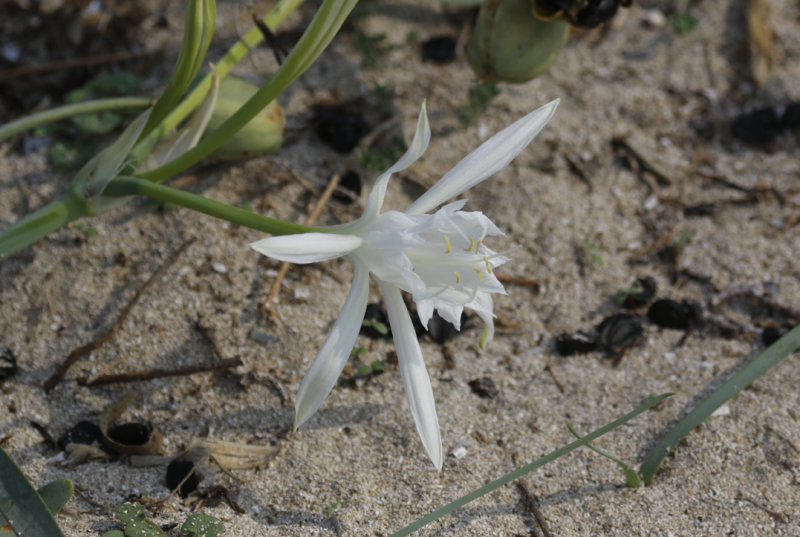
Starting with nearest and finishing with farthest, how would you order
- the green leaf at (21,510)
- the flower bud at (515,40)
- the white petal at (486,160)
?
the green leaf at (21,510) < the white petal at (486,160) < the flower bud at (515,40)

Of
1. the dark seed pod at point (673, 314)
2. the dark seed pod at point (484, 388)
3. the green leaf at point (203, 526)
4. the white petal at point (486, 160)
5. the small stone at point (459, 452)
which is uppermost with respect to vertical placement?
the white petal at point (486, 160)

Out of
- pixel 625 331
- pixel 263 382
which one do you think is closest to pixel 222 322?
pixel 263 382

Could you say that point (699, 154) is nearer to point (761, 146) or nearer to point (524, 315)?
point (761, 146)

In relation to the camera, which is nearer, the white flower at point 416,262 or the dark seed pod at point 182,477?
the white flower at point 416,262

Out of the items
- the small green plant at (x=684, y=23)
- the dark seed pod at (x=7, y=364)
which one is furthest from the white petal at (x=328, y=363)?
the small green plant at (x=684, y=23)

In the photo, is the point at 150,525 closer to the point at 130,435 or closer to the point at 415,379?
the point at 130,435

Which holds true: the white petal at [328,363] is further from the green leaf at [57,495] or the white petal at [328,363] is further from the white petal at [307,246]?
the green leaf at [57,495]

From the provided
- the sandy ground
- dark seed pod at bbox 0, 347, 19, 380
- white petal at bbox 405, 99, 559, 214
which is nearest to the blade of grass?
the sandy ground

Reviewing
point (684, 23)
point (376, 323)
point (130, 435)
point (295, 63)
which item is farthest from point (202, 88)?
point (684, 23)

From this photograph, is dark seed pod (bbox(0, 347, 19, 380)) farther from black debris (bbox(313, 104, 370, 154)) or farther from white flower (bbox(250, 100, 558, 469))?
black debris (bbox(313, 104, 370, 154))
